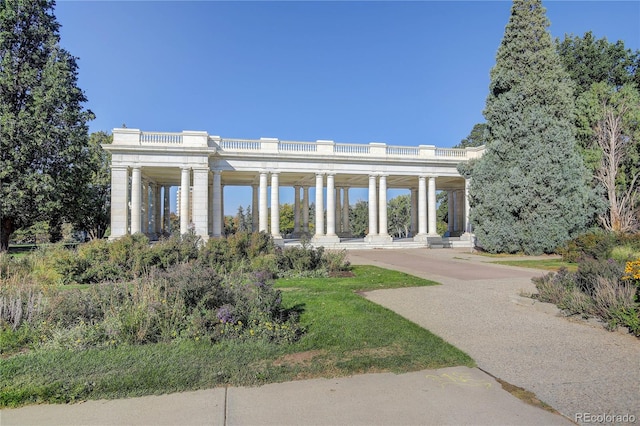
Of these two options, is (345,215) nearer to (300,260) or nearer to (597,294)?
(300,260)

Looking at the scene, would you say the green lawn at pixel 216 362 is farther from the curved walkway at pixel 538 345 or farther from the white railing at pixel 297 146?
the white railing at pixel 297 146

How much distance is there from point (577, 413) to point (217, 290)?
5.13m

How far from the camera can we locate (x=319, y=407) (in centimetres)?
349

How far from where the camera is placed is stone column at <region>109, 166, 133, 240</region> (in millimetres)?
26469

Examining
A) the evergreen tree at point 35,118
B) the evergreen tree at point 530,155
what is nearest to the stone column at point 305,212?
the evergreen tree at point 530,155

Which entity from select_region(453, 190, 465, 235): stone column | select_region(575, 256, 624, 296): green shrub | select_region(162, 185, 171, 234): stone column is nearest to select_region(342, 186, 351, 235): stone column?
select_region(453, 190, 465, 235): stone column

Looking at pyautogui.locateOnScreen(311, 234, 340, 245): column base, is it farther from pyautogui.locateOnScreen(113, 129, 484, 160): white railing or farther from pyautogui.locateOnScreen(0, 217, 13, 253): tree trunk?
pyautogui.locateOnScreen(0, 217, 13, 253): tree trunk

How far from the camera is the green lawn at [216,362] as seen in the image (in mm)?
3859

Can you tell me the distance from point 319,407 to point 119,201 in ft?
91.2

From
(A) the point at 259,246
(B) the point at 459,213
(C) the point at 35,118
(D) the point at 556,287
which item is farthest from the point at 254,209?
(D) the point at 556,287

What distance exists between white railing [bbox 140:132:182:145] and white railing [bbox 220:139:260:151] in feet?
12.5

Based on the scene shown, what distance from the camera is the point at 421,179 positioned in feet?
112

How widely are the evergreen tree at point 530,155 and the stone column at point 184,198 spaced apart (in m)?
21.6

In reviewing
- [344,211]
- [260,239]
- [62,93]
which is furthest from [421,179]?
[62,93]
